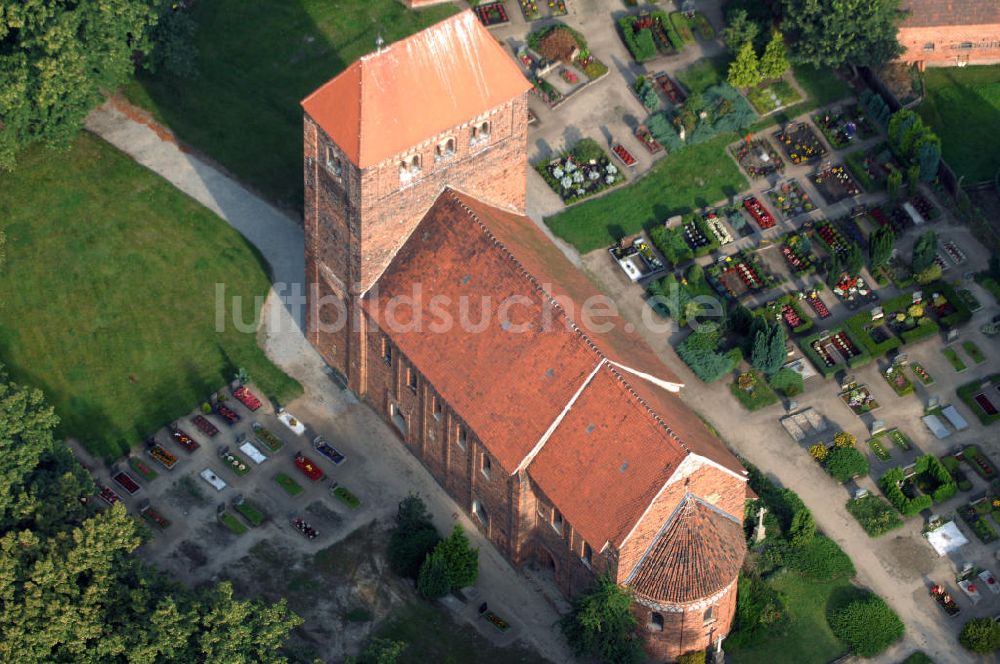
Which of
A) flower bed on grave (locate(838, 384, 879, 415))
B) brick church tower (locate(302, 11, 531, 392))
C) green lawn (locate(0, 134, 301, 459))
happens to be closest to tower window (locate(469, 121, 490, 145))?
brick church tower (locate(302, 11, 531, 392))

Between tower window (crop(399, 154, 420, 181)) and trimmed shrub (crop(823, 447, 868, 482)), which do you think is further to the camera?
trimmed shrub (crop(823, 447, 868, 482))

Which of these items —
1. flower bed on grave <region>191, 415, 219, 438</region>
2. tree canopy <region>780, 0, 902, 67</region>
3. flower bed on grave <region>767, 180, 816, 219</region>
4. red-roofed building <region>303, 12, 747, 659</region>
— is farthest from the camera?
tree canopy <region>780, 0, 902, 67</region>

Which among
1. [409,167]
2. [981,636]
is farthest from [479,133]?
[981,636]

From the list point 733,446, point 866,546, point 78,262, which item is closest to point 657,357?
point 733,446

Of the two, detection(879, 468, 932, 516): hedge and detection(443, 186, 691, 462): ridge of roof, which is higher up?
detection(443, 186, 691, 462): ridge of roof

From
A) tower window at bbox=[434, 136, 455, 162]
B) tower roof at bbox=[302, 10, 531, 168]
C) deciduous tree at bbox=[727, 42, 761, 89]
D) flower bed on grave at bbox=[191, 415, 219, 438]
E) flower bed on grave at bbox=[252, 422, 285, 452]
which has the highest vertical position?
tower roof at bbox=[302, 10, 531, 168]

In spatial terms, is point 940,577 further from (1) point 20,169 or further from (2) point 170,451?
(1) point 20,169

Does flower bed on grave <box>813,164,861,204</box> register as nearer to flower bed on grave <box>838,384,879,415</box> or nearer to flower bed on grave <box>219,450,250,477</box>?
flower bed on grave <box>838,384,879,415</box>
